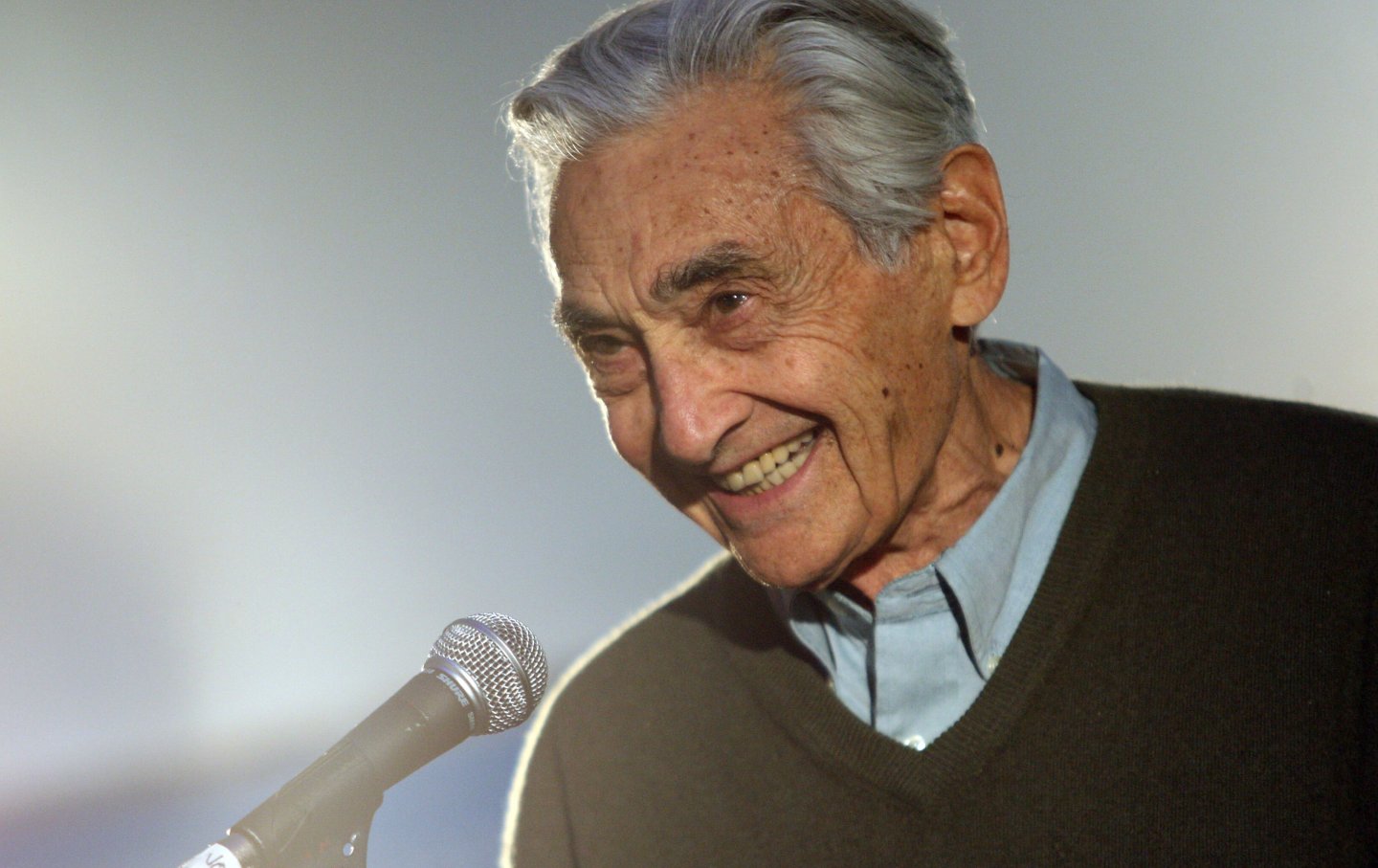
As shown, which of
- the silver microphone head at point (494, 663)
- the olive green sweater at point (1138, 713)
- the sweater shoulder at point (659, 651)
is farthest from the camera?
the sweater shoulder at point (659, 651)

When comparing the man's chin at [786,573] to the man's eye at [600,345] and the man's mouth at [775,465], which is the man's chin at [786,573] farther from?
the man's eye at [600,345]

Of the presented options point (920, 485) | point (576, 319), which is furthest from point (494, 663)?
point (920, 485)

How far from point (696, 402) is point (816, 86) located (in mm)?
418

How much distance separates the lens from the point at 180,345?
2.46 m

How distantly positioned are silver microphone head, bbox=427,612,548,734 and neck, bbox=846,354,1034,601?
671 millimetres

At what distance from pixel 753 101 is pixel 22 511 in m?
1.98

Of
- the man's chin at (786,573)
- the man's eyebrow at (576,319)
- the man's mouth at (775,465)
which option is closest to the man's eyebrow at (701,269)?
the man's eyebrow at (576,319)

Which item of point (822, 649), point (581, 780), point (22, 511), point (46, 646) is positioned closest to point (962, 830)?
point (822, 649)

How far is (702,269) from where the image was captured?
4.18 ft

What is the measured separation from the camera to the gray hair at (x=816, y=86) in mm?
1333

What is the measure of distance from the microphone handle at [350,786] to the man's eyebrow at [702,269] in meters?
0.53

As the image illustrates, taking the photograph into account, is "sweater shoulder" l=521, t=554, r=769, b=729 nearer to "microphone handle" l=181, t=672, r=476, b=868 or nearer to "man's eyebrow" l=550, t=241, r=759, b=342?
"man's eyebrow" l=550, t=241, r=759, b=342

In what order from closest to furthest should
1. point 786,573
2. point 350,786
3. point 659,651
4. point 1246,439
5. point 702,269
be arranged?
point 350,786 < point 702,269 < point 786,573 < point 1246,439 < point 659,651

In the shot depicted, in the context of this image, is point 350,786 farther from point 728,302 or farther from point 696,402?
point 728,302
